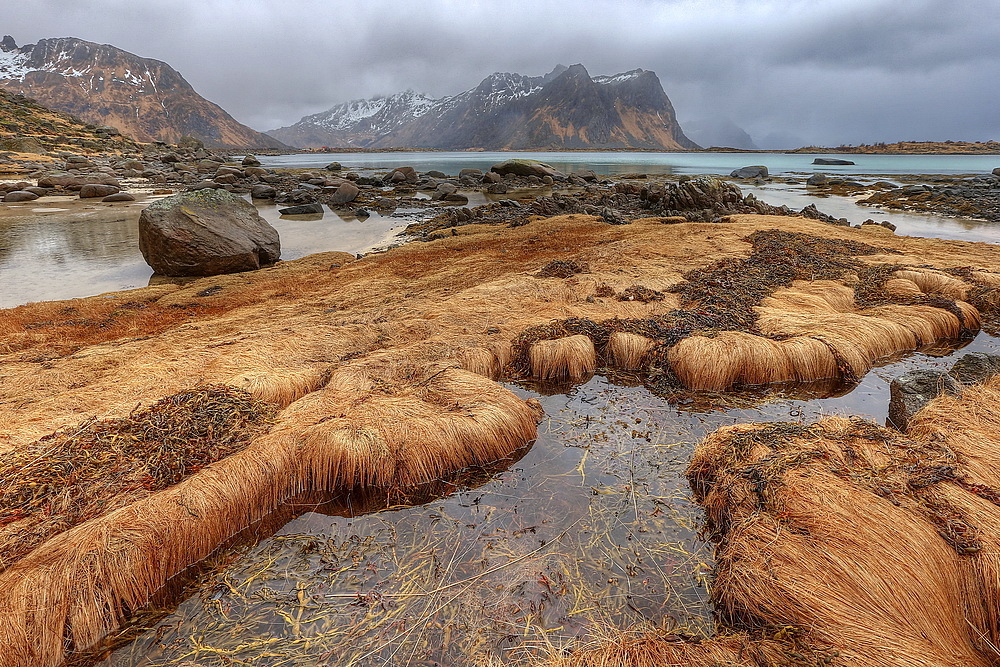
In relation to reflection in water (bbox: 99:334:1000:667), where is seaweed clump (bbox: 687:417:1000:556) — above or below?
above

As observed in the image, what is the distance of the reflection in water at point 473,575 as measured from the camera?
394 cm

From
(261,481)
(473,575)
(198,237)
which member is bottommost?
(473,575)

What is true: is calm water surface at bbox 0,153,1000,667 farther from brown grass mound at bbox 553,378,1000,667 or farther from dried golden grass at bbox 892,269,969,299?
dried golden grass at bbox 892,269,969,299

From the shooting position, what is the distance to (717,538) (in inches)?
197

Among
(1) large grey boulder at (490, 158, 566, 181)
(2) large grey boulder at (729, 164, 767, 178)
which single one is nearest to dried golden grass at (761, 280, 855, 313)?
(1) large grey boulder at (490, 158, 566, 181)

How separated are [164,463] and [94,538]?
126 centimetres

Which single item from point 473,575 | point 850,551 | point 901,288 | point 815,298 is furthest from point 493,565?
point 901,288

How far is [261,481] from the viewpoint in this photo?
5621mm

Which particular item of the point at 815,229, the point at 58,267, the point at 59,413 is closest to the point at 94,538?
the point at 59,413

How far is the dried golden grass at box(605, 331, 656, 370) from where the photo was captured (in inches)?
351

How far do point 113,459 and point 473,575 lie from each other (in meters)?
4.65

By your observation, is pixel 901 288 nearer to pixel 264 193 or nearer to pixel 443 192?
pixel 443 192

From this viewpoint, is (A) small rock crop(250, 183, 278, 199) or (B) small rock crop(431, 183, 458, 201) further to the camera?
(B) small rock crop(431, 183, 458, 201)

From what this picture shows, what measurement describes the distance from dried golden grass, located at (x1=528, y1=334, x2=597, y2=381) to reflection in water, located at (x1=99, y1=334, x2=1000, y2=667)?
2.23 metres
